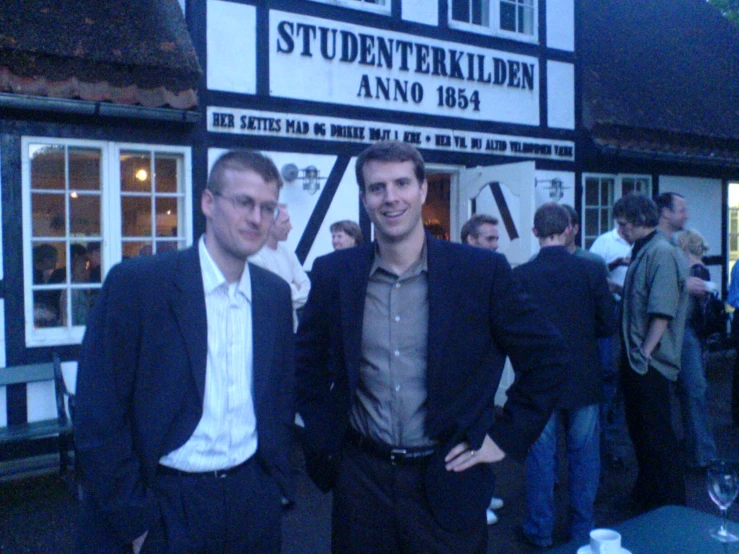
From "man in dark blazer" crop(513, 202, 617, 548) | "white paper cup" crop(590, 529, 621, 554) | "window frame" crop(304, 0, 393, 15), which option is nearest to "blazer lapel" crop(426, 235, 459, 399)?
"white paper cup" crop(590, 529, 621, 554)

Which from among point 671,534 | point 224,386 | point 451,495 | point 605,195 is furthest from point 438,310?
point 605,195

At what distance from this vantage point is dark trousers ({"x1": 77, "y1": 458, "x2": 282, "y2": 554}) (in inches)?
81.7

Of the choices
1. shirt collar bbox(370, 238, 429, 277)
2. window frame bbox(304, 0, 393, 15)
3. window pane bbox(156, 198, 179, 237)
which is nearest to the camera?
shirt collar bbox(370, 238, 429, 277)

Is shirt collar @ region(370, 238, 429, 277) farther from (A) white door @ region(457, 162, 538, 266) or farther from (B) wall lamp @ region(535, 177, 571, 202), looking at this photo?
(B) wall lamp @ region(535, 177, 571, 202)

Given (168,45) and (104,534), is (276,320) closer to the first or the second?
(104,534)

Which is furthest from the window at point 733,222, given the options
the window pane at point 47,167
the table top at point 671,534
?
the table top at point 671,534

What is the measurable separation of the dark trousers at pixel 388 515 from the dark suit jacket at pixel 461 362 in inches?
2.0

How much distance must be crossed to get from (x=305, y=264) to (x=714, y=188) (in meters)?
7.07

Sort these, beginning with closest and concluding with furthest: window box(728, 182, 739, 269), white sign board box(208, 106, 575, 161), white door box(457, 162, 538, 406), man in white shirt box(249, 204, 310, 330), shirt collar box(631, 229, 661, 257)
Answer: shirt collar box(631, 229, 661, 257) < man in white shirt box(249, 204, 310, 330) < white sign board box(208, 106, 575, 161) < white door box(457, 162, 538, 406) < window box(728, 182, 739, 269)

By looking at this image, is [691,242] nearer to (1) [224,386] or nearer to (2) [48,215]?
(1) [224,386]

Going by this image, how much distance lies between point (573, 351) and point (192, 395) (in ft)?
7.73

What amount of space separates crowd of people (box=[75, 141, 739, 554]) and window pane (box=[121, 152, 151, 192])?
385cm

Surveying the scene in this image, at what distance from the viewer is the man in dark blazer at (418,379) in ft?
7.38

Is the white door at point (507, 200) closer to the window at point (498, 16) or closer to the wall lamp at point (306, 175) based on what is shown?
the window at point (498, 16)
